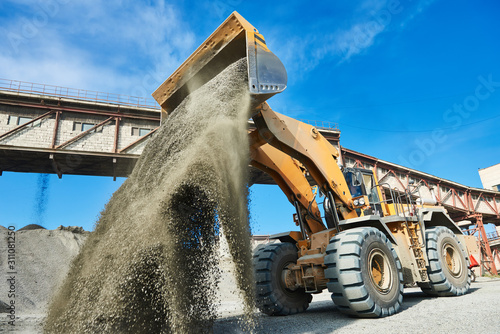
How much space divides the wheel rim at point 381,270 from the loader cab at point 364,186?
3.86 ft

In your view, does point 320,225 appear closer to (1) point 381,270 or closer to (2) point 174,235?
(1) point 381,270

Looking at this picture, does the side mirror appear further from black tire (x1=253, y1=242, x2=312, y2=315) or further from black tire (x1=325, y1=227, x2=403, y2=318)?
black tire (x1=253, y1=242, x2=312, y2=315)

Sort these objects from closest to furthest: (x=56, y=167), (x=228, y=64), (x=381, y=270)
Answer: (x=228, y=64), (x=381, y=270), (x=56, y=167)

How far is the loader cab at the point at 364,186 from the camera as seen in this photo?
675 centimetres

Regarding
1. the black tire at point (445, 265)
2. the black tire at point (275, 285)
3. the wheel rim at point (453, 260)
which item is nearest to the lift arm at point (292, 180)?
the black tire at point (275, 285)

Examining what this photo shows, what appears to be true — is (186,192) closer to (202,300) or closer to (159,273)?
(159,273)

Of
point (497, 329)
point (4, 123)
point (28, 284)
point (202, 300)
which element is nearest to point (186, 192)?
point (202, 300)

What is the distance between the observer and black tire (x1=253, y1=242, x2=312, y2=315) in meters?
6.17

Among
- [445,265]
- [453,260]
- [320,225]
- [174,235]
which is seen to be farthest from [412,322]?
[453,260]

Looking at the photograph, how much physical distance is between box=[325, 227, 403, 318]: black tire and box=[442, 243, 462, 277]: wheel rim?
2440mm

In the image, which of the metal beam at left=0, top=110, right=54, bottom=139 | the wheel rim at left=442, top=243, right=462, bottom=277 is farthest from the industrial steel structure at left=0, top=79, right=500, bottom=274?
the wheel rim at left=442, top=243, right=462, bottom=277

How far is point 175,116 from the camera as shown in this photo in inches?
196

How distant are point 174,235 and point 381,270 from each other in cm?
364

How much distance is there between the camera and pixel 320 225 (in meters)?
6.79
